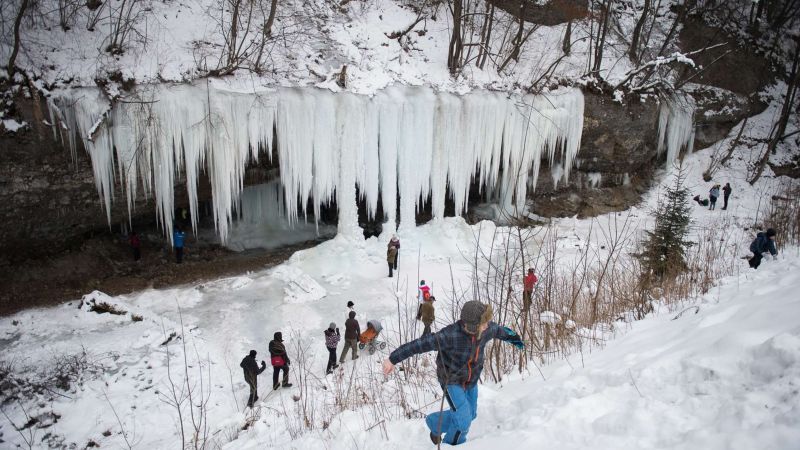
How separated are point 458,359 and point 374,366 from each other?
386cm

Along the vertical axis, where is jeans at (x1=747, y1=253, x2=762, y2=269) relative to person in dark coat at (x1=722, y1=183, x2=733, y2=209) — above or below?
above

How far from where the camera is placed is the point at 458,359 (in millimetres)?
3023

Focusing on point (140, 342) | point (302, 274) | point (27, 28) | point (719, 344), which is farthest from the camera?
point (302, 274)

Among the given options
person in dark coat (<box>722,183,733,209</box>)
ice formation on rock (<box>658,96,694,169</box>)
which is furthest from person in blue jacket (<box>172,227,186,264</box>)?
person in dark coat (<box>722,183,733,209</box>)

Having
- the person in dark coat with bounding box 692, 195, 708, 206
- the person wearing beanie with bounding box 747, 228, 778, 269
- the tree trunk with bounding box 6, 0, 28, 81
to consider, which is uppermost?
the tree trunk with bounding box 6, 0, 28, 81

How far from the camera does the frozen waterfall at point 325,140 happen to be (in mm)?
8641

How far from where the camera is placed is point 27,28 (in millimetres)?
8633

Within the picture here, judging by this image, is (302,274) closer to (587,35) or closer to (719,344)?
(719,344)

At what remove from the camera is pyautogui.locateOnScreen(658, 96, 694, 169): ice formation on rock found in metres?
14.6

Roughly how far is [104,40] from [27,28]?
4.01ft

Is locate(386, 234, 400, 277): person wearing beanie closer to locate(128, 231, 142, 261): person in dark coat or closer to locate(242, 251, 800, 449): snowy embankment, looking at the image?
locate(128, 231, 142, 261): person in dark coat

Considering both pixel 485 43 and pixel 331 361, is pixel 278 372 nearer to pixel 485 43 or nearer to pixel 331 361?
pixel 331 361

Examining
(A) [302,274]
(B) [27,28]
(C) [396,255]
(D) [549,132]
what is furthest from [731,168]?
(B) [27,28]

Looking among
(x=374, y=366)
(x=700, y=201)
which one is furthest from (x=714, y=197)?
(x=374, y=366)
